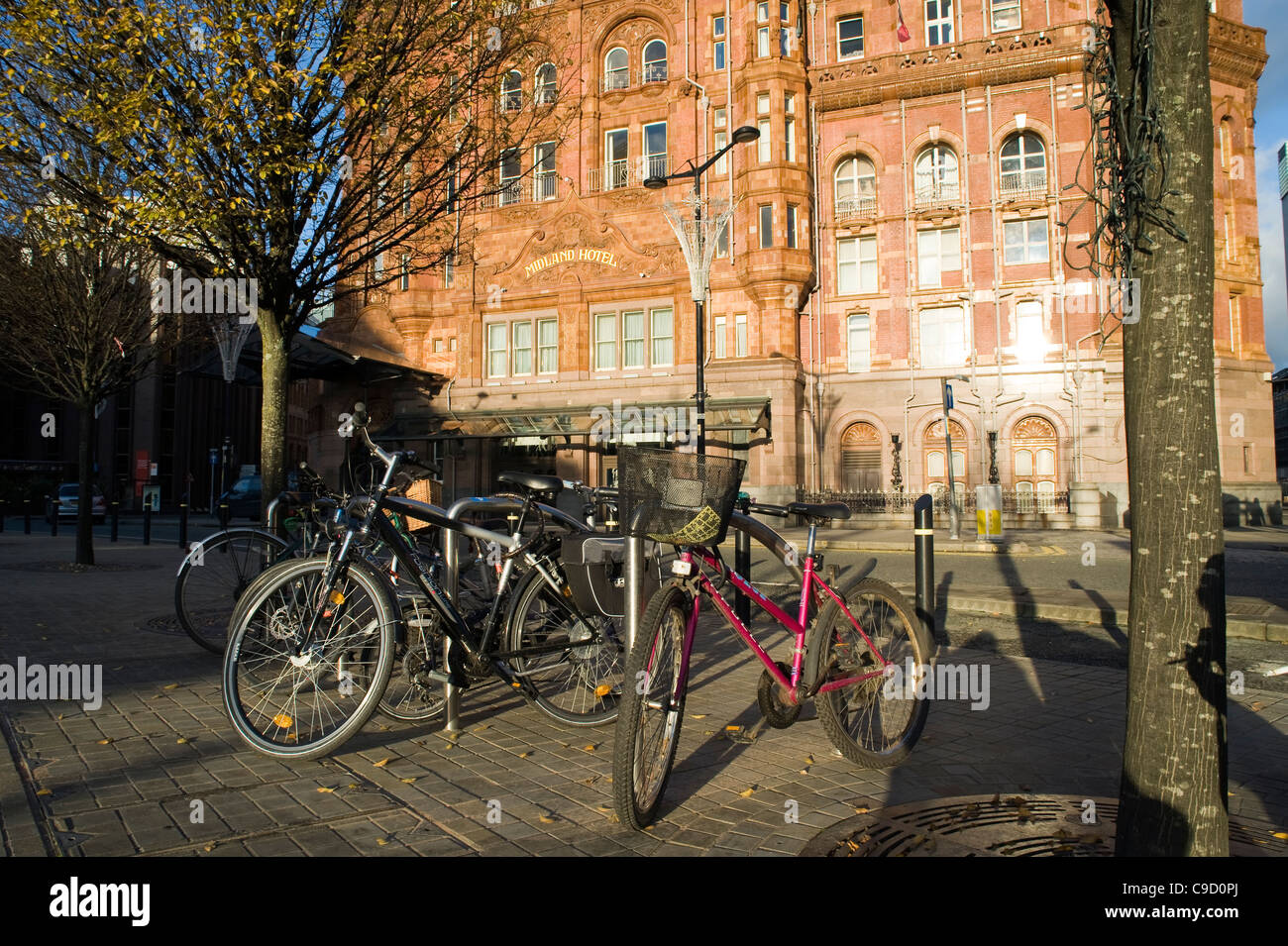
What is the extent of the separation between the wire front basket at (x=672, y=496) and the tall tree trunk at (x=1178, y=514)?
1509 mm

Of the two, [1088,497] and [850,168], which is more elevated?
[850,168]

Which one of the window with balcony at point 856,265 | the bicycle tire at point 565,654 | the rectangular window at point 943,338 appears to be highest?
the window with balcony at point 856,265

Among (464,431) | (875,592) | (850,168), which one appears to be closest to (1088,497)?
(850,168)

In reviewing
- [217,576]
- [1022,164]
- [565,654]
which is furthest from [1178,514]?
[1022,164]

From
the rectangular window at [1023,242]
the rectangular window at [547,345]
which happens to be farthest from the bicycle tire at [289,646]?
the rectangular window at [1023,242]

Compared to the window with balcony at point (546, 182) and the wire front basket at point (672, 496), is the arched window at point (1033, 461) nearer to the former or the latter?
the window with balcony at point (546, 182)

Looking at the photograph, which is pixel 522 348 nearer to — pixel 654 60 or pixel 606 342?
pixel 606 342

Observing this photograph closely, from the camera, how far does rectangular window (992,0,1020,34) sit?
2936 centimetres

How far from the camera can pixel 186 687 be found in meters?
5.42

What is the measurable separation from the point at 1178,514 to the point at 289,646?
3.63m

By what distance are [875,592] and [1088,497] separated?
23.8 meters

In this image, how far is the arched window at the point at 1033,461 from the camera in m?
27.7

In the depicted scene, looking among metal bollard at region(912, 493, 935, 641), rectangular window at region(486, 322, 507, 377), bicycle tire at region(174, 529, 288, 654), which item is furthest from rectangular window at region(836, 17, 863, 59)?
bicycle tire at region(174, 529, 288, 654)
